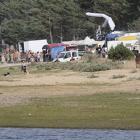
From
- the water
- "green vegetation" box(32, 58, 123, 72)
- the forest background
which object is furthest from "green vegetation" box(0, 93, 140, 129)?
the forest background

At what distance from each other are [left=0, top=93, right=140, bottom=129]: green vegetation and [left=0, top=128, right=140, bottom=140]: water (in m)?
0.24

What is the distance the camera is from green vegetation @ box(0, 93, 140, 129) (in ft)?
43.0

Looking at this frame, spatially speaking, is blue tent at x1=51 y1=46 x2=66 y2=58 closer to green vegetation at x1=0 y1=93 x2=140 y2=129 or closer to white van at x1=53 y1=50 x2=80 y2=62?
white van at x1=53 y1=50 x2=80 y2=62

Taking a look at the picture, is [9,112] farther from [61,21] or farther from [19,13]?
[19,13]

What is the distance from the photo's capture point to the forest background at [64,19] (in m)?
73.6

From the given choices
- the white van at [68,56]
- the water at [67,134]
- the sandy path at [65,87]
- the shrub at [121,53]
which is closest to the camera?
the water at [67,134]

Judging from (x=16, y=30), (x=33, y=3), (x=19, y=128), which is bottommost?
(x=19, y=128)

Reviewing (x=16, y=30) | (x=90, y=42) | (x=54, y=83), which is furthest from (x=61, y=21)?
(x=54, y=83)

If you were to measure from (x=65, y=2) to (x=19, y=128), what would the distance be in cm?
6780

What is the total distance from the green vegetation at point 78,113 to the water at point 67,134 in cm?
24

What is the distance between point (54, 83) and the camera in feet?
85.8

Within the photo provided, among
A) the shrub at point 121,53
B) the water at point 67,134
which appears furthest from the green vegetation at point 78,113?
the shrub at point 121,53

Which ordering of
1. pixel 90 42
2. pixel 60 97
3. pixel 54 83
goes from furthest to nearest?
pixel 90 42 < pixel 54 83 < pixel 60 97

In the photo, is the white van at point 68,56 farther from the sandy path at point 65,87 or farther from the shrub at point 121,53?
the sandy path at point 65,87
